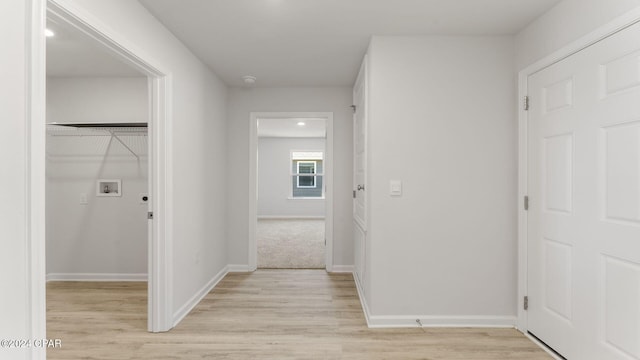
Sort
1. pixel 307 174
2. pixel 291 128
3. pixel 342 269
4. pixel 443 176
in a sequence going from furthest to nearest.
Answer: pixel 307 174 → pixel 291 128 → pixel 342 269 → pixel 443 176

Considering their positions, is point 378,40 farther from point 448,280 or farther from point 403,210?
point 448,280

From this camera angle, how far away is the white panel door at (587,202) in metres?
1.75

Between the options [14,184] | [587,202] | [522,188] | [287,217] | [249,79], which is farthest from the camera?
[287,217]

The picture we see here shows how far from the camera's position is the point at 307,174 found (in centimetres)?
971

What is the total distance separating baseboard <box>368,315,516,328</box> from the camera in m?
2.67

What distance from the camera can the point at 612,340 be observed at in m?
1.86

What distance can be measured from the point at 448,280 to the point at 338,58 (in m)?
2.24

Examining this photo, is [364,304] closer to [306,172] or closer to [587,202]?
[587,202]

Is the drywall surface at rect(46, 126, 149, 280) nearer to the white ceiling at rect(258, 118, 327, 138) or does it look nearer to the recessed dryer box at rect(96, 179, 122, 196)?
the recessed dryer box at rect(96, 179, 122, 196)

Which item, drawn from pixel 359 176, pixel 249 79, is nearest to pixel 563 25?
pixel 359 176

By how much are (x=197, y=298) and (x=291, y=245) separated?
2.66 meters

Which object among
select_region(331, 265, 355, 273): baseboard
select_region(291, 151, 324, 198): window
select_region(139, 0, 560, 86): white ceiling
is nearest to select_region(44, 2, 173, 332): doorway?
select_region(139, 0, 560, 86): white ceiling

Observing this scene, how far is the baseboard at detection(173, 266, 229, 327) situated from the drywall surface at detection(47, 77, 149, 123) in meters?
2.03

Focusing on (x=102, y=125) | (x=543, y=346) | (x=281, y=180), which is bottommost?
(x=543, y=346)
